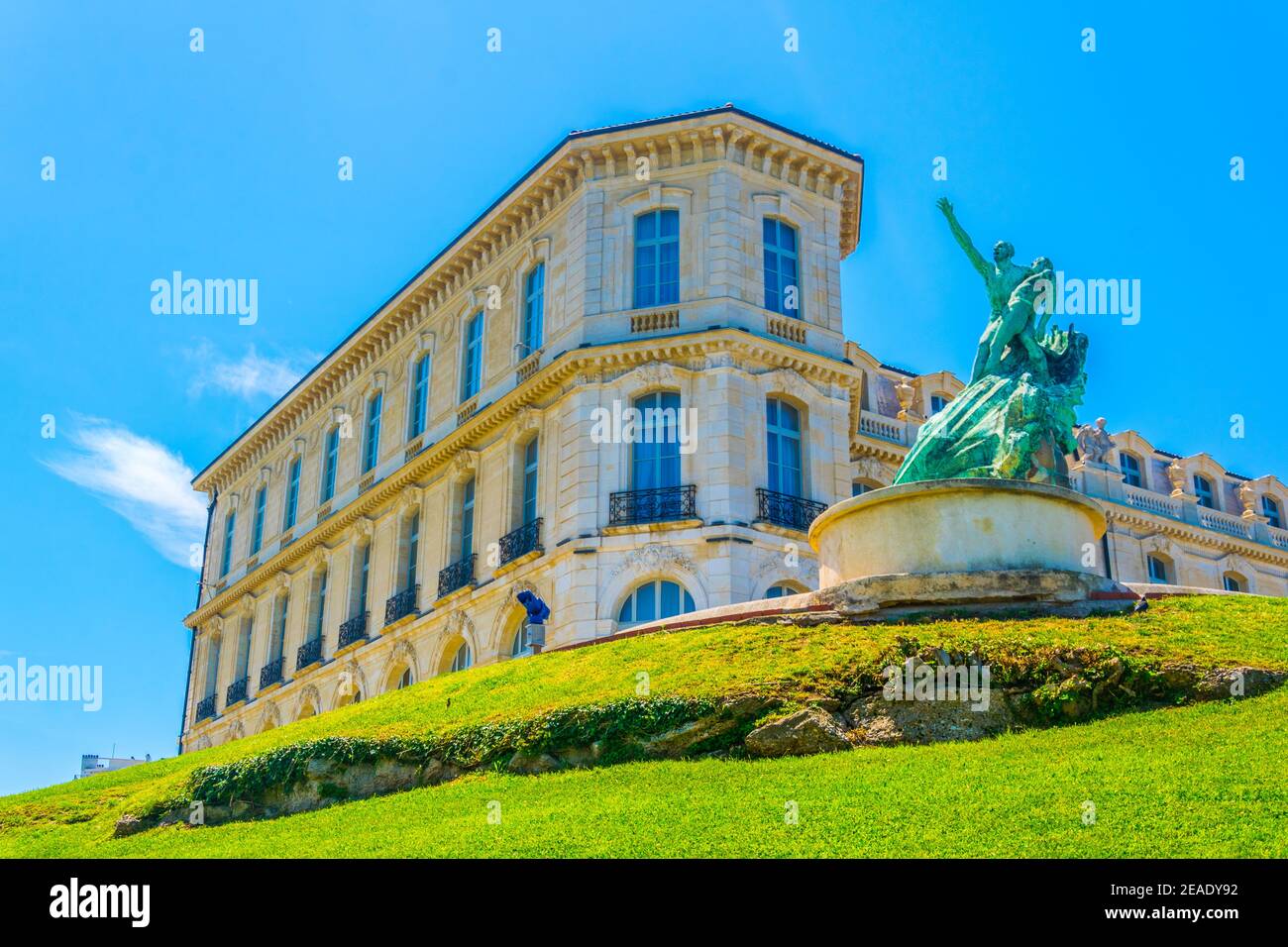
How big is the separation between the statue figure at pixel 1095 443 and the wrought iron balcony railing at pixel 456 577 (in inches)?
870

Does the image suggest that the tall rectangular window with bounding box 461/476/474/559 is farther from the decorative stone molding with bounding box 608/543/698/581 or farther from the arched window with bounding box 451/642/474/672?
the decorative stone molding with bounding box 608/543/698/581

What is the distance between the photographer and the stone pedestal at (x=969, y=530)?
18672 millimetres

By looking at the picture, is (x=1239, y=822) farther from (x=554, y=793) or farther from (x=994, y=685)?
(x=554, y=793)

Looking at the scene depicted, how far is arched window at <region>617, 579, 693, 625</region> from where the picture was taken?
30047 millimetres

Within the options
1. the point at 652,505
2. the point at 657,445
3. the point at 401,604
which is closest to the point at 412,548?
the point at 401,604

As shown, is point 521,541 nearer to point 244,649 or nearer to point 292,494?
point 292,494

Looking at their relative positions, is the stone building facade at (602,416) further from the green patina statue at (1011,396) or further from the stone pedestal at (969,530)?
the stone pedestal at (969,530)

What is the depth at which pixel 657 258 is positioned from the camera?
3397 cm

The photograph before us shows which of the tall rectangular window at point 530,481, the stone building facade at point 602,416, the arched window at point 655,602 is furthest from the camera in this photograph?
the tall rectangular window at point 530,481

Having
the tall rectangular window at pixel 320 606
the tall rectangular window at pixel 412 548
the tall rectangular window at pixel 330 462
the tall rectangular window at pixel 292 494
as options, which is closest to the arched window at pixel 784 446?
→ the tall rectangular window at pixel 412 548

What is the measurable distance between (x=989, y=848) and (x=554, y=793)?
531cm

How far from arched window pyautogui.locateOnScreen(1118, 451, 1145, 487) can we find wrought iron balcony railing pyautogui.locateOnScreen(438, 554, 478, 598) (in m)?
24.5

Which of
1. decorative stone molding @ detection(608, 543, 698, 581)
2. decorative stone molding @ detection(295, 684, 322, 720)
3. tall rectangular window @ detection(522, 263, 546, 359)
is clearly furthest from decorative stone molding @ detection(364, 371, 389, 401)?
decorative stone molding @ detection(608, 543, 698, 581)
